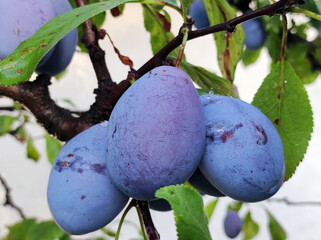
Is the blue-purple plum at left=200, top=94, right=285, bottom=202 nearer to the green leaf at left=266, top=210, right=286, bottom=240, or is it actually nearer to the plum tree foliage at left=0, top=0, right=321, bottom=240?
the plum tree foliage at left=0, top=0, right=321, bottom=240

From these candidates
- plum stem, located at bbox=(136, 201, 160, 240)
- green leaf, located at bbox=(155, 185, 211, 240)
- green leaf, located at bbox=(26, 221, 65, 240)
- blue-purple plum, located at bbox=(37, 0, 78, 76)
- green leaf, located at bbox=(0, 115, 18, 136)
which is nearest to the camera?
green leaf, located at bbox=(155, 185, 211, 240)

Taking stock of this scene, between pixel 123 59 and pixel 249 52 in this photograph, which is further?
pixel 249 52

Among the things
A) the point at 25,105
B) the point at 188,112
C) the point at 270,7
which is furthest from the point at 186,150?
the point at 25,105

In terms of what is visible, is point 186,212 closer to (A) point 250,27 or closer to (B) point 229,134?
(B) point 229,134

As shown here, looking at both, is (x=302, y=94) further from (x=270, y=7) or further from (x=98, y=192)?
(x=98, y=192)

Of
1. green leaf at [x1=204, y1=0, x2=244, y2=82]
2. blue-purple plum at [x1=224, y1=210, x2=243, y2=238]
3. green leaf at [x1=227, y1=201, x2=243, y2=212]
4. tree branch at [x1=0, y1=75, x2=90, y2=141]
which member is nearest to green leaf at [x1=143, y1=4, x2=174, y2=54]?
green leaf at [x1=204, y1=0, x2=244, y2=82]
